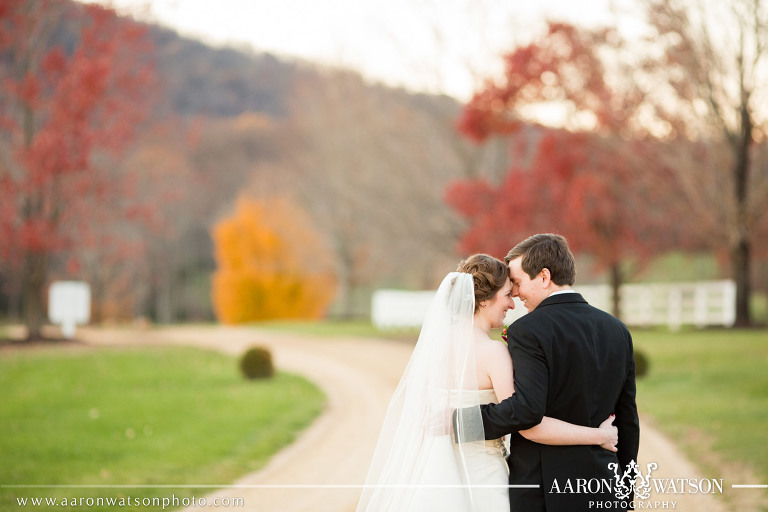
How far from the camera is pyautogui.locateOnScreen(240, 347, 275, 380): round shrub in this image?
46.4 feet

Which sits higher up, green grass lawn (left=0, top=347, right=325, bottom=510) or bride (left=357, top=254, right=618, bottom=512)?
bride (left=357, top=254, right=618, bottom=512)

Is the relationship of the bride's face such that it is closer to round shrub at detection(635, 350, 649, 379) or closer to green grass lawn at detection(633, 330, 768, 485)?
green grass lawn at detection(633, 330, 768, 485)

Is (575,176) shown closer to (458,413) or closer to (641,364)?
(641,364)

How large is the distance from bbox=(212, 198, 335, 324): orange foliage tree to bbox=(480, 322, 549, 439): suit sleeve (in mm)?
35335

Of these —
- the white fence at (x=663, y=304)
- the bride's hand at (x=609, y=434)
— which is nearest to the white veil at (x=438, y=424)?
the bride's hand at (x=609, y=434)

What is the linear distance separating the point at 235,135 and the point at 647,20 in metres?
54.7

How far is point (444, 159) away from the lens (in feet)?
80.7

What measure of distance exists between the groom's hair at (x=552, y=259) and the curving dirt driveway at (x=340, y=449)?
3.66 metres

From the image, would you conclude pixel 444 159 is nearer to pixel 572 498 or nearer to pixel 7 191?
pixel 7 191

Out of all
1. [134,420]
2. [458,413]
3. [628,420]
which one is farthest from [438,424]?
[134,420]

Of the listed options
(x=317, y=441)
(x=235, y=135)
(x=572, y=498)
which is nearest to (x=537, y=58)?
(x=317, y=441)

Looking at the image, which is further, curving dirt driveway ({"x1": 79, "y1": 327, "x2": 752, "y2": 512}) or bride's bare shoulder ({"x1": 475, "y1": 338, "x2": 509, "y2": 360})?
curving dirt driveway ({"x1": 79, "y1": 327, "x2": 752, "y2": 512})

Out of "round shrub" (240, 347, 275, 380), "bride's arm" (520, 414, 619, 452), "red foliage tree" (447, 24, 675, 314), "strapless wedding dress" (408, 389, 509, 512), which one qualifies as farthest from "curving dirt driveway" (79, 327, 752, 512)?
"red foliage tree" (447, 24, 675, 314)

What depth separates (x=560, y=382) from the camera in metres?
3.44
